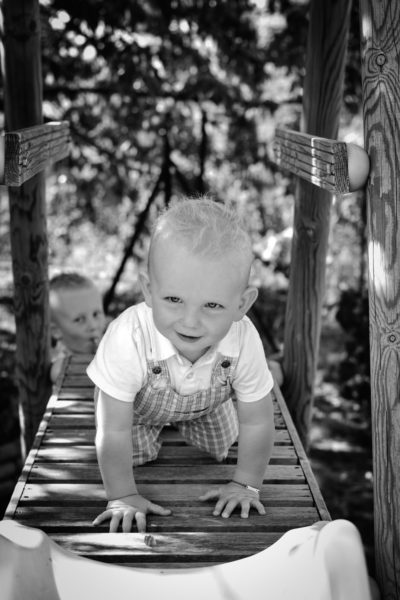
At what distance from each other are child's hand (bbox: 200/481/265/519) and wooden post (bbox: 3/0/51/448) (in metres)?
1.61

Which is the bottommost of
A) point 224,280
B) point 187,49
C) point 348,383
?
point 348,383

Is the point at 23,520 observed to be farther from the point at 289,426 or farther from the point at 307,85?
the point at 307,85

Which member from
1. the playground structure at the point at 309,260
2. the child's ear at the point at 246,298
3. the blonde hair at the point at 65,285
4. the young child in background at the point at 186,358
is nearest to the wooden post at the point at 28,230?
the playground structure at the point at 309,260

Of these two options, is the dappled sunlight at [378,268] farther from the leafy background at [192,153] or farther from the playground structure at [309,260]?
the leafy background at [192,153]

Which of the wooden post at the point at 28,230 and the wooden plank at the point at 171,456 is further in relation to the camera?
the wooden post at the point at 28,230

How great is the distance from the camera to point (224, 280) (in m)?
2.06

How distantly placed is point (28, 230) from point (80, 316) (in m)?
0.87

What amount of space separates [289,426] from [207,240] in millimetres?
1176

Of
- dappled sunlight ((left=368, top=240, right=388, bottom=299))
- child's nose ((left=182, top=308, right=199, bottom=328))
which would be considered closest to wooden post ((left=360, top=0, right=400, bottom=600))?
dappled sunlight ((left=368, top=240, right=388, bottom=299))

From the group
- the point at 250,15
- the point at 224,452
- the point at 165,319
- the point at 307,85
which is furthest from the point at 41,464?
the point at 250,15

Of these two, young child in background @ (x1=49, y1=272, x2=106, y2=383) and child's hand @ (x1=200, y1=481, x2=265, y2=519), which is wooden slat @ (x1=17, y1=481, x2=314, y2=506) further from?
young child in background @ (x1=49, y1=272, x2=106, y2=383)

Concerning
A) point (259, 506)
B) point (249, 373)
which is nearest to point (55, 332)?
point (249, 373)

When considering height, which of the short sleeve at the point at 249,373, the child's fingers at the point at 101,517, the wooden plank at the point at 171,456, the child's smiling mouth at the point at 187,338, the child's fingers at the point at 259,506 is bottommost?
the wooden plank at the point at 171,456

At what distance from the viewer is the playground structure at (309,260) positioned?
204 cm
